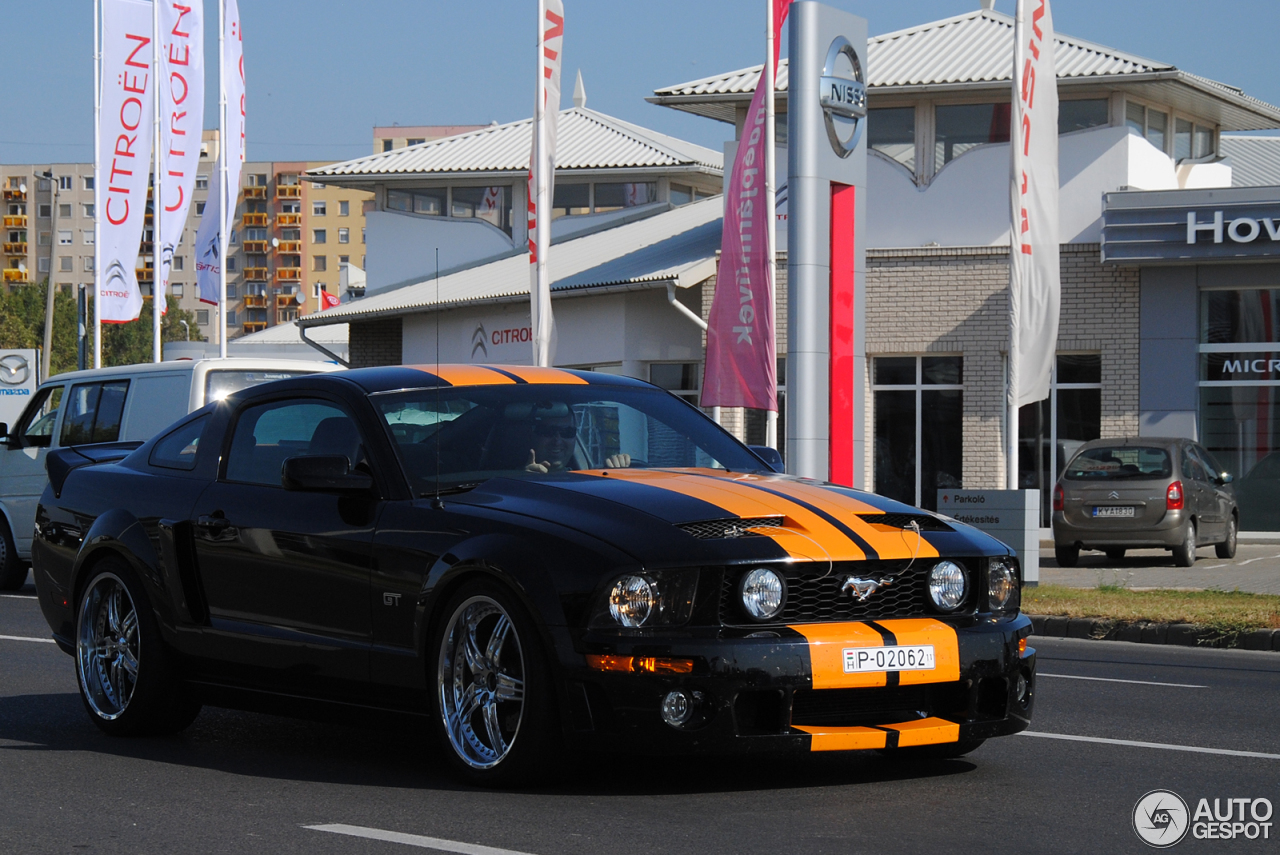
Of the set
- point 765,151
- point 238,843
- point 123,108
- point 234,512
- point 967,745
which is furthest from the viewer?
point 123,108

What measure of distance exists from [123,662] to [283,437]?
1310 millimetres

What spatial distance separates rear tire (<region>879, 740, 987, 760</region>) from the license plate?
36.1 inches

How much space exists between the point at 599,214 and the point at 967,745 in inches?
1275

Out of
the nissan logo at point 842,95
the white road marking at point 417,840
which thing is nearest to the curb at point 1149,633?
the nissan logo at point 842,95

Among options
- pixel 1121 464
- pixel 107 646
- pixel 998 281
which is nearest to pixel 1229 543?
pixel 1121 464

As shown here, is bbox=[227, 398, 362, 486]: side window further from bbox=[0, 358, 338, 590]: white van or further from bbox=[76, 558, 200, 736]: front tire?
bbox=[0, 358, 338, 590]: white van

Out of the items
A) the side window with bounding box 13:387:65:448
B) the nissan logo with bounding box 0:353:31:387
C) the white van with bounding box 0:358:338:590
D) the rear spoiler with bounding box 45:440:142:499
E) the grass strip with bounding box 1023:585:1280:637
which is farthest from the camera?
the nissan logo with bounding box 0:353:31:387

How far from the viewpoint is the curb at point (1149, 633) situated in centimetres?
1318

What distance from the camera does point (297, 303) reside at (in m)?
150

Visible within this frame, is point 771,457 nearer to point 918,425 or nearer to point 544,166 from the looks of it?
point 544,166

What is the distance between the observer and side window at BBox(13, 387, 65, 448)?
51.6 feet

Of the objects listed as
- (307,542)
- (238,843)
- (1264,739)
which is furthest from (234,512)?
(1264,739)

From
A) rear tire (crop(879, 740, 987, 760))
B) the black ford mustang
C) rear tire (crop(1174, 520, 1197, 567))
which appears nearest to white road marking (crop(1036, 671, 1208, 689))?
rear tire (crop(879, 740, 987, 760))

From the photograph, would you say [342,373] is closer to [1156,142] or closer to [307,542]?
[307,542]
